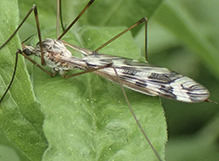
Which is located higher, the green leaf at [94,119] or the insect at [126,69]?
the insect at [126,69]

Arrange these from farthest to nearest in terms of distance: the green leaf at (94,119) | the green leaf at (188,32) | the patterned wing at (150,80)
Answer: the green leaf at (188,32)
the patterned wing at (150,80)
the green leaf at (94,119)

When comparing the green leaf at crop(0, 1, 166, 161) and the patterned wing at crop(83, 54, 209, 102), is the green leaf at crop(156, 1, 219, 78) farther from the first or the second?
the green leaf at crop(0, 1, 166, 161)

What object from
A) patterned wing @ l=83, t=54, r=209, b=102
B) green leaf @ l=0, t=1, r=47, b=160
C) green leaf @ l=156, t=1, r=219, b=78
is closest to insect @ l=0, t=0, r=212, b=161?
patterned wing @ l=83, t=54, r=209, b=102

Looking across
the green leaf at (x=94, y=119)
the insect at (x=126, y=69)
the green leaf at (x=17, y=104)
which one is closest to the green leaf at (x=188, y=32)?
the insect at (x=126, y=69)

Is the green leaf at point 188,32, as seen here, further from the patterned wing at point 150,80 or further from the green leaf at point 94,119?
the green leaf at point 94,119

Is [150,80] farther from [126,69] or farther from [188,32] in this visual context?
[188,32]

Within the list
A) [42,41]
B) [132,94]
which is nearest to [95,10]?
[42,41]

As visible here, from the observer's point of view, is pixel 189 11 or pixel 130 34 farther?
pixel 189 11

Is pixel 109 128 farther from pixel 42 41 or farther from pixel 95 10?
pixel 95 10

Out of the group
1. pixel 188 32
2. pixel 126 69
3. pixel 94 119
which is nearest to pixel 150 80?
pixel 126 69
